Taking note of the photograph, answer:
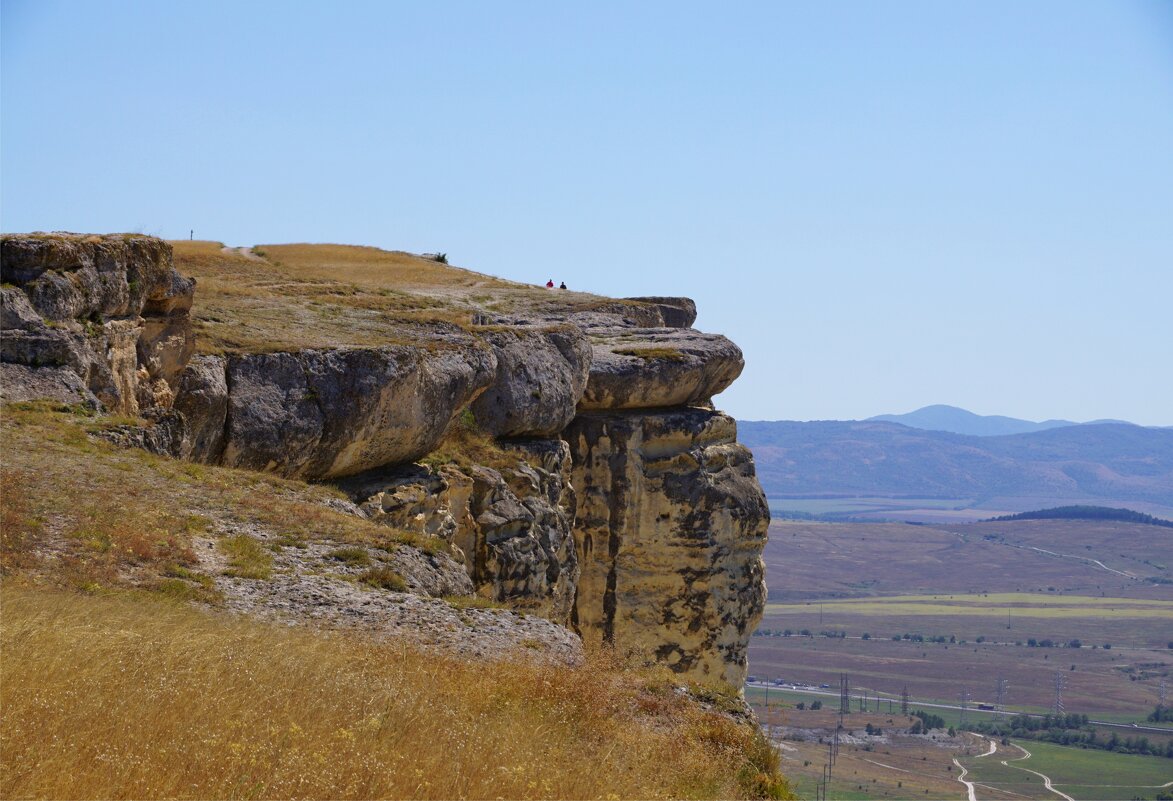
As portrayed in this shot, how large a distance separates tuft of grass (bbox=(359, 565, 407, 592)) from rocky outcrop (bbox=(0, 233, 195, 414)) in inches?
205

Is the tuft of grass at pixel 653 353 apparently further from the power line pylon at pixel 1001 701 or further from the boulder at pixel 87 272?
the power line pylon at pixel 1001 701

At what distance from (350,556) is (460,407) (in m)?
8.42

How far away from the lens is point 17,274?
16.9m

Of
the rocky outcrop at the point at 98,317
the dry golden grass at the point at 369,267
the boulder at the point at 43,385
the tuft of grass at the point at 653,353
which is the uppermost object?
the dry golden grass at the point at 369,267

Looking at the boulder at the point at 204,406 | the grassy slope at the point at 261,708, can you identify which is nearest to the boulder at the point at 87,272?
the boulder at the point at 204,406

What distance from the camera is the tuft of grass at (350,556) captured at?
13.9m

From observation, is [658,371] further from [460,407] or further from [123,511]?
[123,511]

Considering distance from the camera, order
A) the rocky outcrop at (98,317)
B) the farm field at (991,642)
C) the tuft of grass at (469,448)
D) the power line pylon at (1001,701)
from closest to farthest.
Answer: the rocky outcrop at (98,317)
the tuft of grass at (469,448)
the power line pylon at (1001,701)
the farm field at (991,642)

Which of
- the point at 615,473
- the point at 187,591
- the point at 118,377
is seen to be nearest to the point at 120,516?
the point at 187,591

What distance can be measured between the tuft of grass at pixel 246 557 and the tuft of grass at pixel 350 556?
66 cm

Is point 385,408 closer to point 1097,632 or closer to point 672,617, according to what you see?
point 672,617

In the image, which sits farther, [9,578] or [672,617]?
[672,617]

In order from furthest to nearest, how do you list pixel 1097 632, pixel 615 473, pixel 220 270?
pixel 1097 632 → pixel 220 270 → pixel 615 473

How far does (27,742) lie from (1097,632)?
155 m
